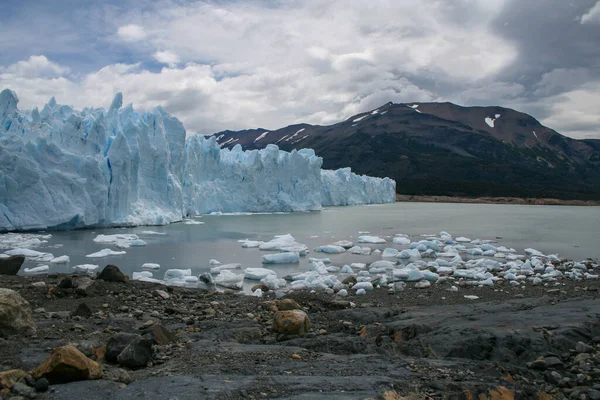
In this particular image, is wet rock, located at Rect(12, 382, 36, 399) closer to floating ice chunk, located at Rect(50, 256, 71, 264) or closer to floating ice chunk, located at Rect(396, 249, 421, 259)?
floating ice chunk, located at Rect(50, 256, 71, 264)

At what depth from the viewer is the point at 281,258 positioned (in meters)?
11.4

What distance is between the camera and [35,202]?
1634 cm

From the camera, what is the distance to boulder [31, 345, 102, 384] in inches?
104

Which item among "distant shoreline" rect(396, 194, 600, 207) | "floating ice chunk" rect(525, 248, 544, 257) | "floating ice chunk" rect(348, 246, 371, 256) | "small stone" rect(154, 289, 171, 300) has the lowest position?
"floating ice chunk" rect(348, 246, 371, 256)

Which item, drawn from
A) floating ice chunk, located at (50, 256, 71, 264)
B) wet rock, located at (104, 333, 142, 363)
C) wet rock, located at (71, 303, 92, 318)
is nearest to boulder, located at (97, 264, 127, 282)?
wet rock, located at (71, 303, 92, 318)

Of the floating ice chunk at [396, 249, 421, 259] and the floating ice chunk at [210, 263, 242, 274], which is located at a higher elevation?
the floating ice chunk at [396, 249, 421, 259]

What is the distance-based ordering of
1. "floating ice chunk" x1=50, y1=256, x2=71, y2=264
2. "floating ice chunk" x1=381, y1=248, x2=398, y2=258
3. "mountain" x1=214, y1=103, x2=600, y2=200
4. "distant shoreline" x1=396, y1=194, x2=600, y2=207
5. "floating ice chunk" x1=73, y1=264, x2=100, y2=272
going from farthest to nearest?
"mountain" x1=214, y1=103, x2=600, y2=200 < "distant shoreline" x1=396, y1=194, x2=600, y2=207 < "floating ice chunk" x1=381, y1=248, x2=398, y2=258 < "floating ice chunk" x1=50, y1=256, x2=71, y2=264 < "floating ice chunk" x1=73, y1=264, x2=100, y2=272

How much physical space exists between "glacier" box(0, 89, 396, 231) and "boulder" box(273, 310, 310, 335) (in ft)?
48.9

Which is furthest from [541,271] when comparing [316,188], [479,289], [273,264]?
[316,188]

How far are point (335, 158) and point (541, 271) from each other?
92488 millimetres

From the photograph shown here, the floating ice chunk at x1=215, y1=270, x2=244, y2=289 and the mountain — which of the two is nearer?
the floating ice chunk at x1=215, y1=270, x2=244, y2=289

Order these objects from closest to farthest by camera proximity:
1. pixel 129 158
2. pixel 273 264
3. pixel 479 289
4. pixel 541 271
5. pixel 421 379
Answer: pixel 421 379 → pixel 479 289 → pixel 541 271 → pixel 273 264 → pixel 129 158

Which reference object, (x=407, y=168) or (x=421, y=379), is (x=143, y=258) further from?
(x=407, y=168)

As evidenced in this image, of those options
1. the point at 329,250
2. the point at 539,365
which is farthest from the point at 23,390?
the point at 329,250
